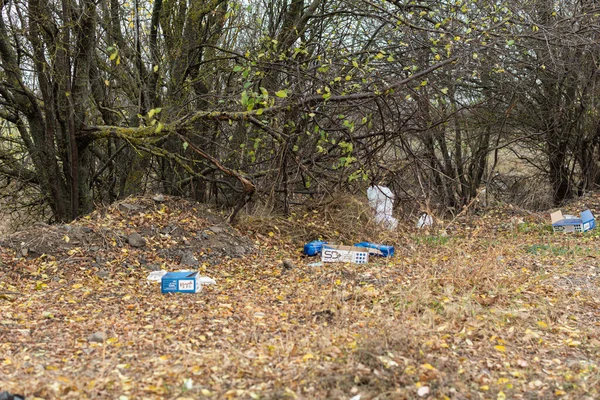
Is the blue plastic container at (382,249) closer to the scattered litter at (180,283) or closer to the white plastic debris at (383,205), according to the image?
the white plastic debris at (383,205)

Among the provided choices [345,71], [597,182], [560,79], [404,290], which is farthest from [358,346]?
[597,182]

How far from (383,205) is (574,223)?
2.61 metres

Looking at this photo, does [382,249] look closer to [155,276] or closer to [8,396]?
[155,276]

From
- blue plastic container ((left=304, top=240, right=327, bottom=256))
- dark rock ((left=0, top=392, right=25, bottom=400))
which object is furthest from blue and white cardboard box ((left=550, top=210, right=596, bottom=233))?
dark rock ((left=0, top=392, right=25, bottom=400))

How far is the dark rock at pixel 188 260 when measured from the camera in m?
5.74

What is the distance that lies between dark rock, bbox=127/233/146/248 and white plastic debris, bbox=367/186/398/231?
3.11m

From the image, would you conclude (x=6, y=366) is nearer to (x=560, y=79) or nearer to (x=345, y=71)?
(x=345, y=71)

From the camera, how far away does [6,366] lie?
3287mm

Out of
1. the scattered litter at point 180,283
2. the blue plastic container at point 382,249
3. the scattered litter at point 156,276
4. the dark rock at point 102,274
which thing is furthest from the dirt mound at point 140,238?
the blue plastic container at point 382,249

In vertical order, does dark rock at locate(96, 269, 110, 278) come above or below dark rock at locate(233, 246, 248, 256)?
above

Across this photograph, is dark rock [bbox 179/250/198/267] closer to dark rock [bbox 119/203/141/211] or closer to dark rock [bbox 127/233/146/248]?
dark rock [bbox 127/233/146/248]

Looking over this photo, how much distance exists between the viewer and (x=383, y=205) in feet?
26.0

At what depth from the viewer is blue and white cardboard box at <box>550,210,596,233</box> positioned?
8.05 metres

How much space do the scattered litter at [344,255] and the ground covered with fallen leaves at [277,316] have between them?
0.18m
